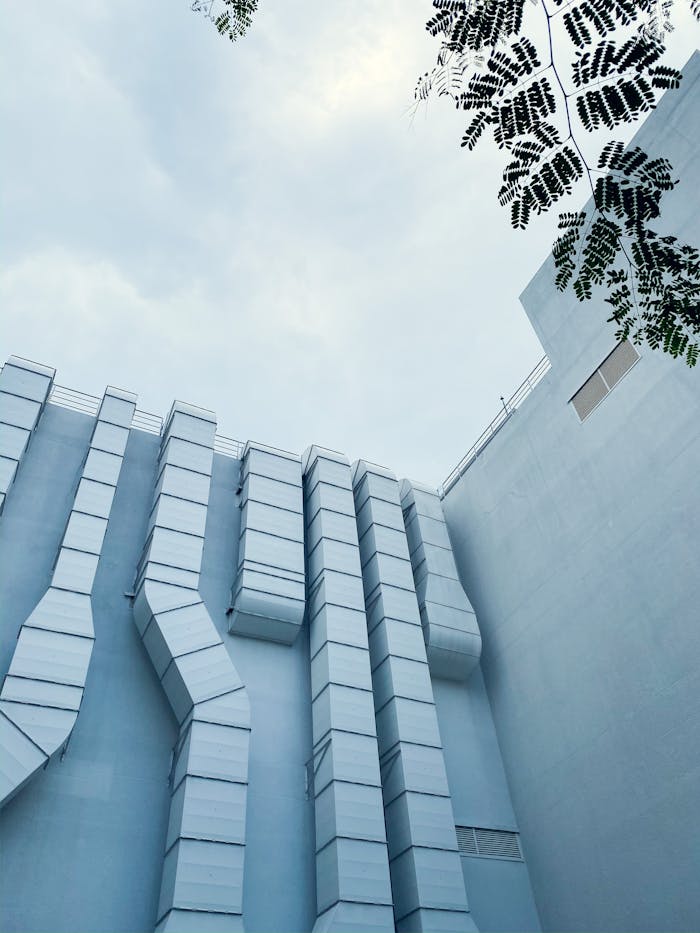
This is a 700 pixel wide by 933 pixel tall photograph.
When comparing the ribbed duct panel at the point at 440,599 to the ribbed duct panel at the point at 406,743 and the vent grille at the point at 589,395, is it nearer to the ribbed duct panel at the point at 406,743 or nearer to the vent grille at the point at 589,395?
the ribbed duct panel at the point at 406,743

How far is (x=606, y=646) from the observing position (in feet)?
49.4

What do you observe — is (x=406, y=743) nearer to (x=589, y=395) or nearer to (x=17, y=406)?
(x=589, y=395)

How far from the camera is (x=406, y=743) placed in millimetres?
15055

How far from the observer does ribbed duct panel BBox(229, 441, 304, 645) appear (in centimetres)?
1642

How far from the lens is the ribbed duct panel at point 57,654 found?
1209 cm

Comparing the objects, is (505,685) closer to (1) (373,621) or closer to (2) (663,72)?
(1) (373,621)

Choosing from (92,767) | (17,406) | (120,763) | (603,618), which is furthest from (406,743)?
(17,406)

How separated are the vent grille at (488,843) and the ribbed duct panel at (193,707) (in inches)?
217

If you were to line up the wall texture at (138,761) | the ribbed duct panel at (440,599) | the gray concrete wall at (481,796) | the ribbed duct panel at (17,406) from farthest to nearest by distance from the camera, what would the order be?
1. the ribbed duct panel at (440,599)
2. the ribbed duct panel at (17,406)
3. the gray concrete wall at (481,796)
4. the wall texture at (138,761)

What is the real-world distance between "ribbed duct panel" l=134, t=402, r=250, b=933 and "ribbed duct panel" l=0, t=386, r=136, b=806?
4.38ft

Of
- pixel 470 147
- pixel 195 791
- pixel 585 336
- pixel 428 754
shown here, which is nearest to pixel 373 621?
pixel 428 754

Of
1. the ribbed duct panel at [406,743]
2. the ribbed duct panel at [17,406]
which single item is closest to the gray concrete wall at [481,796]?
the ribbed duct panel at [406,743]

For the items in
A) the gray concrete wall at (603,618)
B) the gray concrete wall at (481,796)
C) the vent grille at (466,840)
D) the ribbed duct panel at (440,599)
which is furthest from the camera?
the ribbed duct panel at (440,599)

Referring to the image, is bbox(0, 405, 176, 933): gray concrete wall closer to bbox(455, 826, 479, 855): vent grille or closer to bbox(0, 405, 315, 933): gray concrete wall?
bbox(0, 405, 315, 933): gray concrete wall
